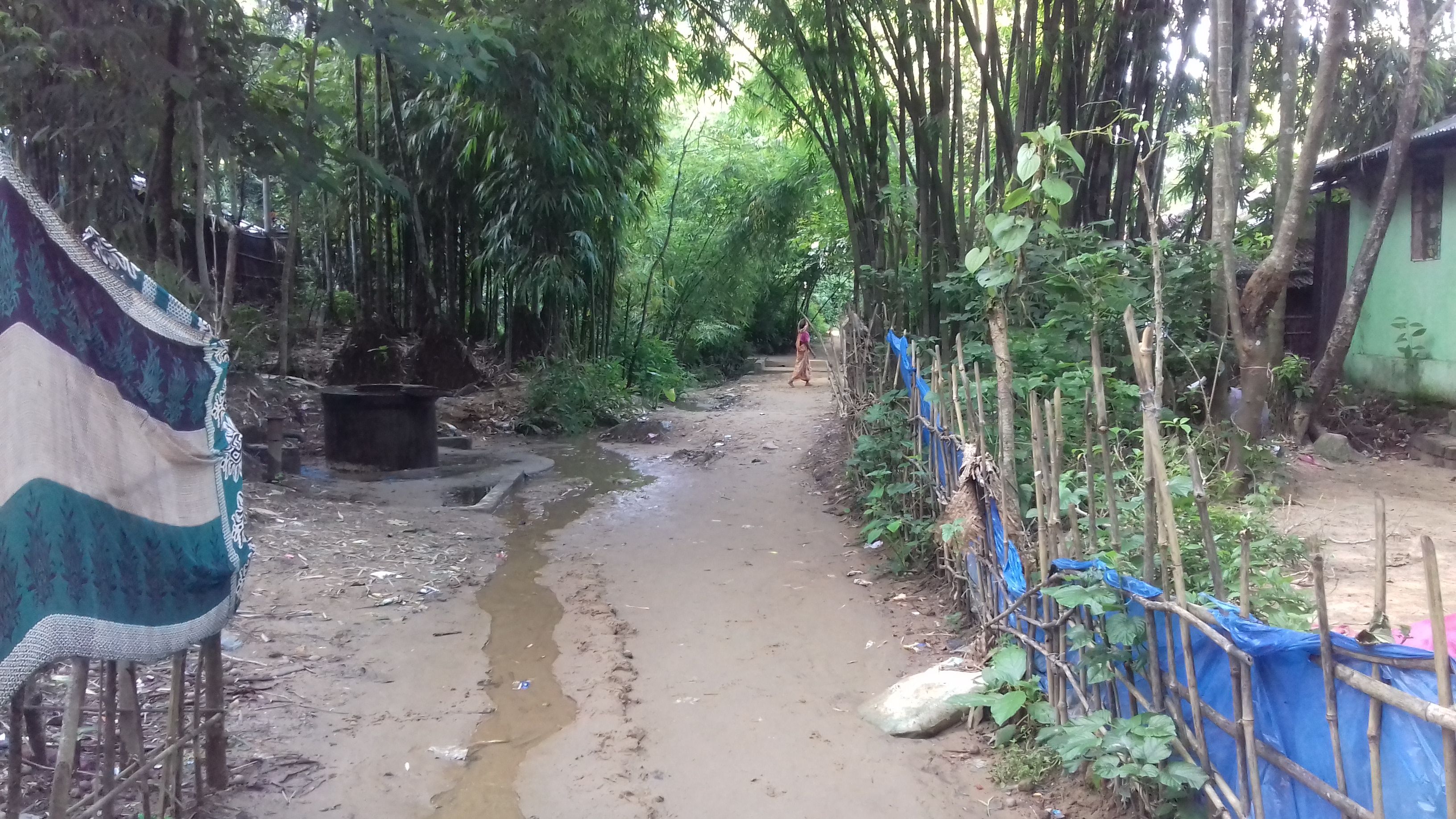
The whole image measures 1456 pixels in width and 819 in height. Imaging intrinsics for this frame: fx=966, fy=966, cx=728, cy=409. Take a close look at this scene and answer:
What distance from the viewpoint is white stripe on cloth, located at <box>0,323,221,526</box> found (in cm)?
192

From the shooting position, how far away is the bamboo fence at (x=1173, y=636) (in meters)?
1.81

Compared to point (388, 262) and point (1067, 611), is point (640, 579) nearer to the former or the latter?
point (1067, 611)

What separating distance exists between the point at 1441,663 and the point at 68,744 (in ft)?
8.44

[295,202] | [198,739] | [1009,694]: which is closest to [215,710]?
[198,739]

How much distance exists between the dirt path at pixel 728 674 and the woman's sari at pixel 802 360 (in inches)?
367

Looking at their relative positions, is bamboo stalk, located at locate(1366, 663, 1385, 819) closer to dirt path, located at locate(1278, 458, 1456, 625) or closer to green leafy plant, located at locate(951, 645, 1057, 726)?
green leafy plant, located at locate(951, 645, 1057, 726)

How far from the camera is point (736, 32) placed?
841 centimetres

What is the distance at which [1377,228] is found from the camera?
7465 mm

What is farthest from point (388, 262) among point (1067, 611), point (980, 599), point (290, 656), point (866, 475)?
point (1067, 611)

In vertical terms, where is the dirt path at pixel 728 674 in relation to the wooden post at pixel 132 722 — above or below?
below

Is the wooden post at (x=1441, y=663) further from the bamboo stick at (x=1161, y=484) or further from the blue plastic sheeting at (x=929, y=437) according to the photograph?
the blue plastic sheeting at (x=929, y=437)

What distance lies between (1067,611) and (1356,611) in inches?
59.1

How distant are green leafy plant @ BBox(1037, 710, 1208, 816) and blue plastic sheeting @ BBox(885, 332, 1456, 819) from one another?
0.08 metres

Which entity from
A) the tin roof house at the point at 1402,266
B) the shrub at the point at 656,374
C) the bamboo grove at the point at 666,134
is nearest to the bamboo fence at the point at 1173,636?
the bamboo grove at the point at 666,134
